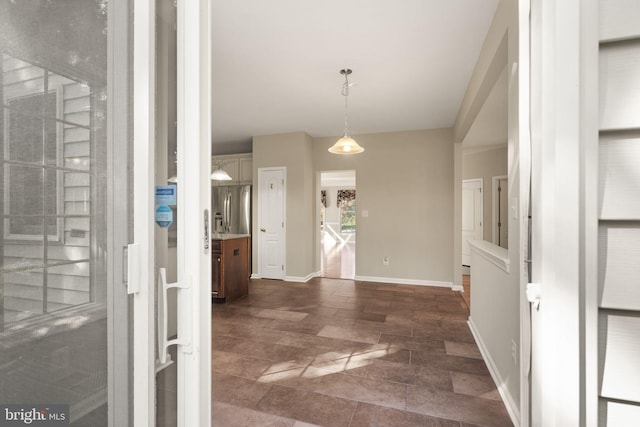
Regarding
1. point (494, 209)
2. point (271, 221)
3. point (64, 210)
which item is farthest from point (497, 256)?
point (494, 209)

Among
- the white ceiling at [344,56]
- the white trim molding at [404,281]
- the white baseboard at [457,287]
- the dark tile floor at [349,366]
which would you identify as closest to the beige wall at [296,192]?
the white ceiling at [344,56]

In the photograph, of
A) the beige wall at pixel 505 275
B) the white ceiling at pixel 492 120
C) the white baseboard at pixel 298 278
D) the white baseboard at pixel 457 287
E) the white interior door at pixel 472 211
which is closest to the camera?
the beige wall at pixel 505 275

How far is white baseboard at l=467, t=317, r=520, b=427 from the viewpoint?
1796mm

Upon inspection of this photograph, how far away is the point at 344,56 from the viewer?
9.42ft

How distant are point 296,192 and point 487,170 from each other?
4.48 metres

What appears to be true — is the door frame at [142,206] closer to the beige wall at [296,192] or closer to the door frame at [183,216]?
the door frame at [183,216]

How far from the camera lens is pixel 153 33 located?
31.3 inches

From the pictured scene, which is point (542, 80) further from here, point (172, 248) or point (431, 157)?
point (431, 157)

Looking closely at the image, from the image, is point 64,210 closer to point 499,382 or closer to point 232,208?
point 499,382

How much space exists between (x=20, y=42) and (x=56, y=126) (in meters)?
0.17

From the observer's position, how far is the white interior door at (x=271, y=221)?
5930 mm

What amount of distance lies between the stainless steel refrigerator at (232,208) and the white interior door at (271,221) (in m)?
0.33

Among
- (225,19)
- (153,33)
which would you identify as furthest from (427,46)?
(153,33)

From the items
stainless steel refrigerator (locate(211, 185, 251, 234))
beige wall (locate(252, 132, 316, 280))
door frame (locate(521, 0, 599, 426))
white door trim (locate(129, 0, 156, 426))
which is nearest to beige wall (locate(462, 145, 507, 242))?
beige wall (locate(252, 132, 316, 280))
